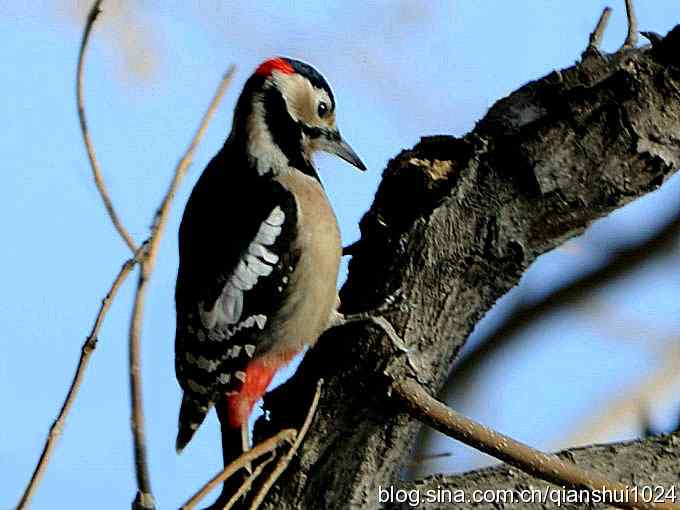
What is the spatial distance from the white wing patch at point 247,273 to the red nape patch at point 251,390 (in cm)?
14

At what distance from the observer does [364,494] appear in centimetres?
284

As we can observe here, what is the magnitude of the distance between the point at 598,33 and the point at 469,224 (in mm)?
536

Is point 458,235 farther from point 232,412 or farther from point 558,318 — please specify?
point 558,318

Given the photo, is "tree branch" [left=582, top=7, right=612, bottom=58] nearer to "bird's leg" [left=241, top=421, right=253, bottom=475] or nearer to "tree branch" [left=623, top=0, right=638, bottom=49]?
"tree branch" [left=623, top=0, right=638, bottom=49]

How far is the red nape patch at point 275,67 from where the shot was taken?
3754mm

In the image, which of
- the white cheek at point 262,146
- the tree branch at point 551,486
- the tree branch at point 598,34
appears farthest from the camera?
the white cheek at point 262,146

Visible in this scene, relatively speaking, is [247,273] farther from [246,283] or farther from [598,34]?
[598,34]

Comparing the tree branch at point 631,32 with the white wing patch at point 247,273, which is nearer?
the tree branch at point 631,32

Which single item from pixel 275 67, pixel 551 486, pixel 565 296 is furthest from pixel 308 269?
pixel 565 296

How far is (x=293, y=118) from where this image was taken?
12.2 ft

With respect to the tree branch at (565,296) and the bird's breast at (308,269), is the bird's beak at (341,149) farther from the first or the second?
the tree branch at (565,296)

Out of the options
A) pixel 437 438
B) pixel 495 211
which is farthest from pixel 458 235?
pixel 437 438

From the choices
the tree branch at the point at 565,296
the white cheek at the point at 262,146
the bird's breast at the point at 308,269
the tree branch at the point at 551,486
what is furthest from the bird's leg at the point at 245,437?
the tree branch at the point at 565,296

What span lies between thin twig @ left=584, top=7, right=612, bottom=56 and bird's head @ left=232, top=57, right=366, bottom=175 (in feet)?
3.49
